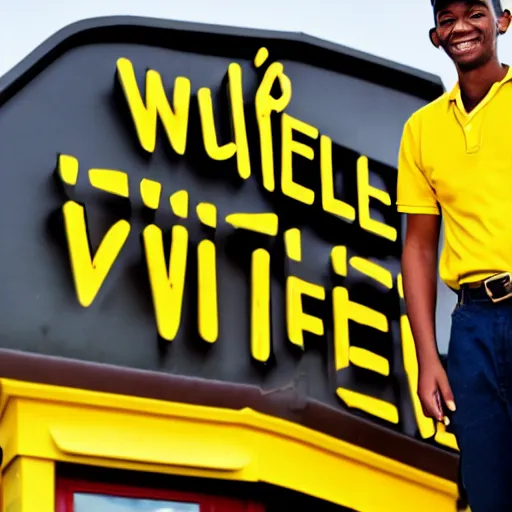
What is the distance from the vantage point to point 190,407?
Result: 15.0 feet

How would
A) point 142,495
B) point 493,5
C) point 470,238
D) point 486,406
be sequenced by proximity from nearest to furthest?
point 486,406
point 470,238
point 493,5
point 142,495

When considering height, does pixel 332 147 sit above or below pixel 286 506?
above

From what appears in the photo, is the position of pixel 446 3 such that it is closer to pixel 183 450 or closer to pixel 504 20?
pixel 504 20

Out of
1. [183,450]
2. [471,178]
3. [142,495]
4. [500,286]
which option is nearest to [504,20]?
[471,178]

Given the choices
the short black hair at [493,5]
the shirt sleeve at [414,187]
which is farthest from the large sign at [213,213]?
the short black hair at [493,5]

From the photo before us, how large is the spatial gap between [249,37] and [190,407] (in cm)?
137

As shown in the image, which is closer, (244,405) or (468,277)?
(468,277)

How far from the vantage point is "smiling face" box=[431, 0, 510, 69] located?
297cm

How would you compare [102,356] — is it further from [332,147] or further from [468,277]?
[468,277]

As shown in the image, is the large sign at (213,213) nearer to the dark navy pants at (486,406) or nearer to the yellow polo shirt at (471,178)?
the yellow polo shirt at (471,178)

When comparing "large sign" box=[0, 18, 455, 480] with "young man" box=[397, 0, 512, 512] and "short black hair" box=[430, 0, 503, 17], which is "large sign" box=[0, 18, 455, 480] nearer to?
"young man" box=[397, 0, 512, 512]

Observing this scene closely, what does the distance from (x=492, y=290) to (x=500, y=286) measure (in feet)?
0.06

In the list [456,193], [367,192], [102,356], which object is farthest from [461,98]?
[367,192]

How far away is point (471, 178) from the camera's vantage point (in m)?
2.94
